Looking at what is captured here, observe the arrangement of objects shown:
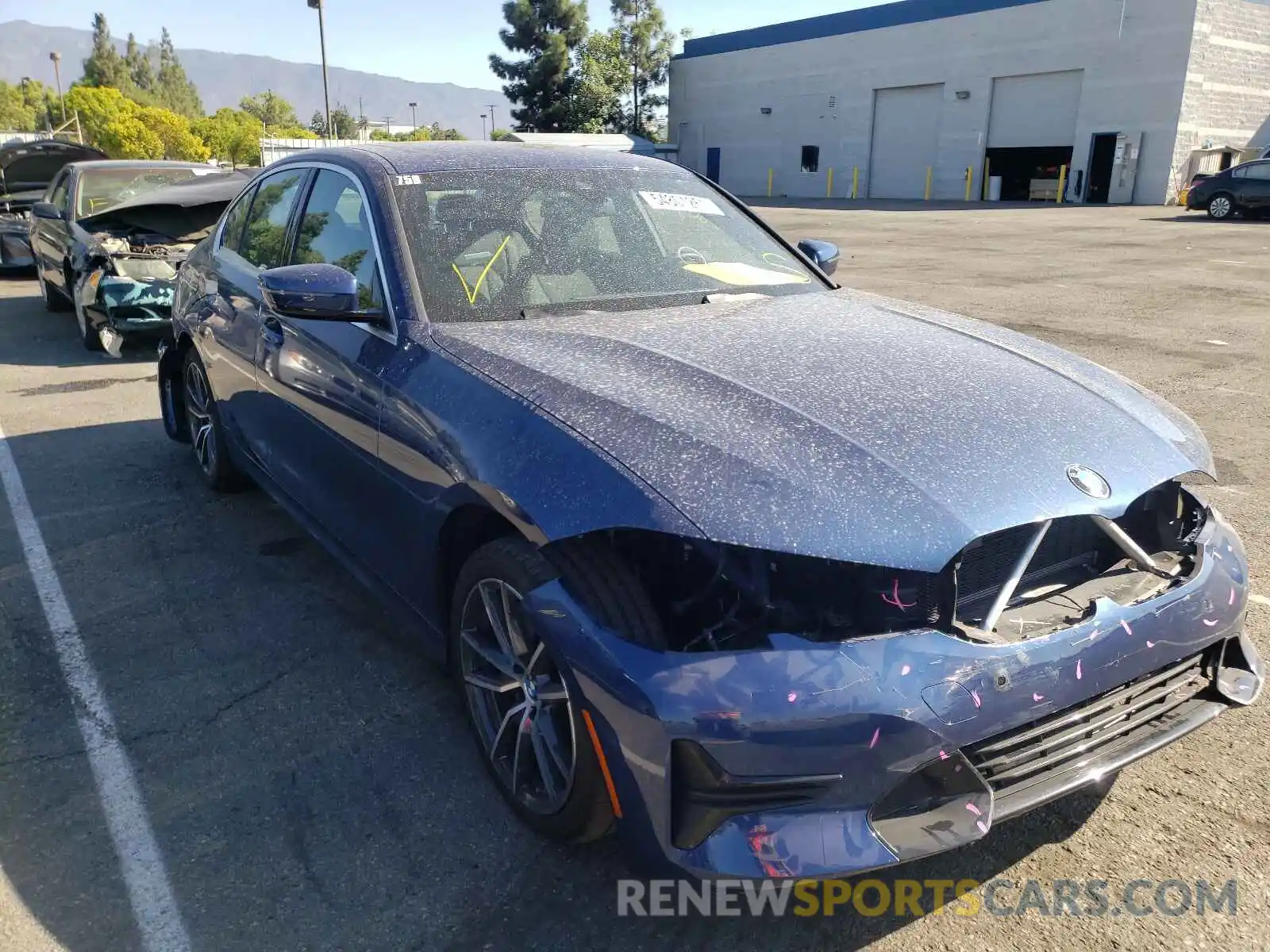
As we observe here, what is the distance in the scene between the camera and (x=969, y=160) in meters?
38.8

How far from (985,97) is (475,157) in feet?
130

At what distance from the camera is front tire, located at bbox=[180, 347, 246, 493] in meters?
4.84

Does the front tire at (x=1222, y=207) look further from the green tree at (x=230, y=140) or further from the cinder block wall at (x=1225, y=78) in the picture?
the green tree at (x=230, y=140)

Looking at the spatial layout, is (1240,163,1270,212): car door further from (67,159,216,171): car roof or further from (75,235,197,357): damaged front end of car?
(75,235,197,357): damaged front end of car

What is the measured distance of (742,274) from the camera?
12.1 feet

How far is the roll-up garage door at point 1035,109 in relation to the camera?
35.4m

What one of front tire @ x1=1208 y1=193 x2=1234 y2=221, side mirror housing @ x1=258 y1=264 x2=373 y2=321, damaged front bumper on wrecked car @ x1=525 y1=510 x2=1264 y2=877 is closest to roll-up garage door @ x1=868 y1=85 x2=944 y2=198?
front tire @ x1=1208 y1=193 x2=1234 y2=221

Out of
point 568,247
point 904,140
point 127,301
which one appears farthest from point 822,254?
point 904,140

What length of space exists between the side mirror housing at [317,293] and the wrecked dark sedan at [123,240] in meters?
5.45

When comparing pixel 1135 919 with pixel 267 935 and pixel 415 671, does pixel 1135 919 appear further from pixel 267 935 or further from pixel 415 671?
pixel 415 671

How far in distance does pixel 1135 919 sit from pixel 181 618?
10.9 ft

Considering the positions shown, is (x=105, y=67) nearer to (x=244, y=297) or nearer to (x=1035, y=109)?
(x=1035, y=109)

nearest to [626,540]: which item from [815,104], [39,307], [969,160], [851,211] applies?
[39,307]

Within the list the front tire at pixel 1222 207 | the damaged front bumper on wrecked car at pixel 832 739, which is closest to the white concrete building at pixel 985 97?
the front tire at pixel 1222 207
